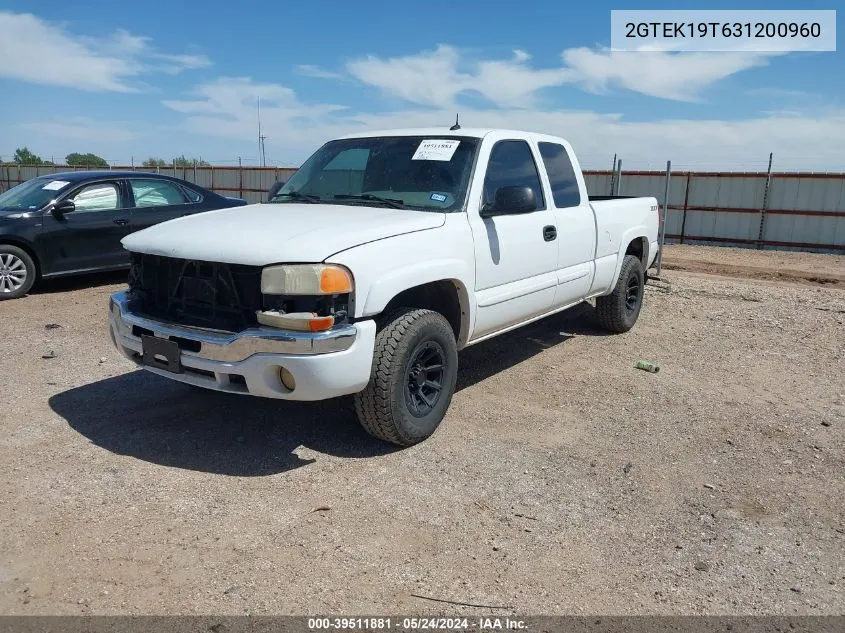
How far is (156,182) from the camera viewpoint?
9430 millimetres

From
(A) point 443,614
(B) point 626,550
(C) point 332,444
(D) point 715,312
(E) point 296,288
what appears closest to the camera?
(A) point 443,614

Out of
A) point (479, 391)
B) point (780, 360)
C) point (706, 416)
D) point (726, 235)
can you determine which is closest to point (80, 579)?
point (479, 391)

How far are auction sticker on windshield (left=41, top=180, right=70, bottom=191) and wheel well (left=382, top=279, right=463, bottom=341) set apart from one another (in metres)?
6.22

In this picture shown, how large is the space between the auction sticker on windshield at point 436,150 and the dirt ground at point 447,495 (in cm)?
175

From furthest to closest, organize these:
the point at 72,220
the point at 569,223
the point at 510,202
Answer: the point at 72,220
the point at 569,223
the point at 510,202

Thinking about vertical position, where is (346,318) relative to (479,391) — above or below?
above

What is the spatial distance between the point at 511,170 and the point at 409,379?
186 cm

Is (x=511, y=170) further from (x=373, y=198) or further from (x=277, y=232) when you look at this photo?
(x=277, y=232)

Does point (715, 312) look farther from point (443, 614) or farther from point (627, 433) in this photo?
point (443, 614)

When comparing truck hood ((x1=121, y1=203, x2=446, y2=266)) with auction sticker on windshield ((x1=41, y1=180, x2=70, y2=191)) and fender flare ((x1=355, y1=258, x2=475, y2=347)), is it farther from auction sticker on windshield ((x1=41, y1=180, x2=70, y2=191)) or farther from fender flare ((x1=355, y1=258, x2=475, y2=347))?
auction sticker on windshield ((x1=41, y1=180, x2=70, y2=191))

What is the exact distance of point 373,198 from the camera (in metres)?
4.67

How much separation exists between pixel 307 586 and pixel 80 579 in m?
0.92

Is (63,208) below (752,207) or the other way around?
the other way around

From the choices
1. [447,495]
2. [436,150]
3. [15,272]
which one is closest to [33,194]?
[15,272]
